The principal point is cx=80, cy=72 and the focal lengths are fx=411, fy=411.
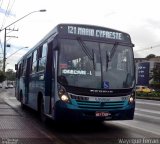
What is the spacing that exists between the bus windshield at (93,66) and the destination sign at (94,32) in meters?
0.29

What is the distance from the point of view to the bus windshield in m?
11.7

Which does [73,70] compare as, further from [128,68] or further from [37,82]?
[37,82]

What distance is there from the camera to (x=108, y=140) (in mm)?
10508

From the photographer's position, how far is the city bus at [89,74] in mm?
11539

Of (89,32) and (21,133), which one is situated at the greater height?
(89,32)

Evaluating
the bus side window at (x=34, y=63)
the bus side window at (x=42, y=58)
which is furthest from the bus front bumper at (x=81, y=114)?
the bus side window at (x=34, y=63)

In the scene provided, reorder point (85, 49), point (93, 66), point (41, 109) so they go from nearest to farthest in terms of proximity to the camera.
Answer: point (93, 66) → point (85, 49) → point (41, 109)

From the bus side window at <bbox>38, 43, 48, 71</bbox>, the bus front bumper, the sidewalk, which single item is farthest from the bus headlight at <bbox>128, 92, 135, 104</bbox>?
the bus side window at <bbox>38, 43, 48, 71</bbox>

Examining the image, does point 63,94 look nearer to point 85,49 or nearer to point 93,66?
point 93,66

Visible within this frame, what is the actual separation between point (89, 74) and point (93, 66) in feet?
0.95

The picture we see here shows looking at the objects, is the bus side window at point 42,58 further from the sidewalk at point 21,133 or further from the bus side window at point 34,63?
the sidewalk at point 21,133

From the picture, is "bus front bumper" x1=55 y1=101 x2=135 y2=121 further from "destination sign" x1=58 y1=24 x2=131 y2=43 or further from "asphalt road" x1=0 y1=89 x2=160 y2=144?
"destination sign" x1=58 y1=24 x2=131 y2=43

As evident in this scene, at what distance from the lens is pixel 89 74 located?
465 inches

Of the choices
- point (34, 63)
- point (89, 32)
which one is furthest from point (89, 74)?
point (34, 63)
